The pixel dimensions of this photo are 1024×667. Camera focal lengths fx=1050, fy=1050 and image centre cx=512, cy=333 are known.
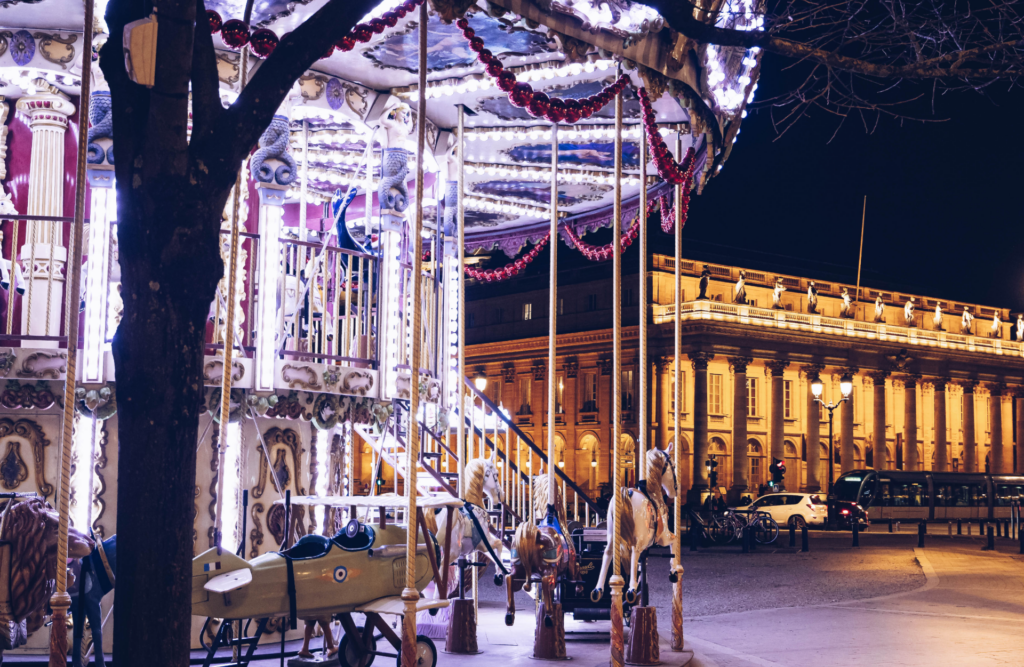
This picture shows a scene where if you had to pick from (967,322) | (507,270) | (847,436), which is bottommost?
(847,436)

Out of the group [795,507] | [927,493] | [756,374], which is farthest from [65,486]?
[756,374]

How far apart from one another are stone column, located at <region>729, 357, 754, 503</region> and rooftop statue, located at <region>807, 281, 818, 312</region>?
802 centimetres

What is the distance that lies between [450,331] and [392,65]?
355 cm

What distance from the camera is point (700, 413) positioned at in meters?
59.4

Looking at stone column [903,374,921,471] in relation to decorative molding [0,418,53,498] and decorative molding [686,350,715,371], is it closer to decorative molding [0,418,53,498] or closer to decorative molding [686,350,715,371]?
decorative molding [686,350,715,371]

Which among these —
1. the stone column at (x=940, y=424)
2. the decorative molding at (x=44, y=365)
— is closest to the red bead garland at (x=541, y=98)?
the decorative molding at (x=44, y=365)

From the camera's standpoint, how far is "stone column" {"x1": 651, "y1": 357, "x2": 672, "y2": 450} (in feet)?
194

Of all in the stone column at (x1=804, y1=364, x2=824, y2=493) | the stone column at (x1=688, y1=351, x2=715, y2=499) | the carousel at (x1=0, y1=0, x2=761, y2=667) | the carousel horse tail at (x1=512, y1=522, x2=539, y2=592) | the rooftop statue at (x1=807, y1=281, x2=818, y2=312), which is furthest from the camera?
the rooftop statue at (x1=807, y1=281, x2=818, y2=312)

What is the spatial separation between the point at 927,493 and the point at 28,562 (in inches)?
1831

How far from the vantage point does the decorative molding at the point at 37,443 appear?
846cm

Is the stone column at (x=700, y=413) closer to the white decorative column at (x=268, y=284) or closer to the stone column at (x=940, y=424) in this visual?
the stone column at (x=940, y=424)

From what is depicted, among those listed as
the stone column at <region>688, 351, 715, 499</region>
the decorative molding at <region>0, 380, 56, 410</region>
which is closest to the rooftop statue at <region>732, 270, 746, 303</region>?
the stone column at <region>688, 351, 715, 499</region>

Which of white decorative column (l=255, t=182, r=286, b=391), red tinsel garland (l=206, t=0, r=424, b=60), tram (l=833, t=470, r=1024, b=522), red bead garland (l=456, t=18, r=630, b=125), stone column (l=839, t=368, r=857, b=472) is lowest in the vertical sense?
tram (l=833, t=470, r=1024, b=522)

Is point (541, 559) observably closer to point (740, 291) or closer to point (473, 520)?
point (473, 520)
